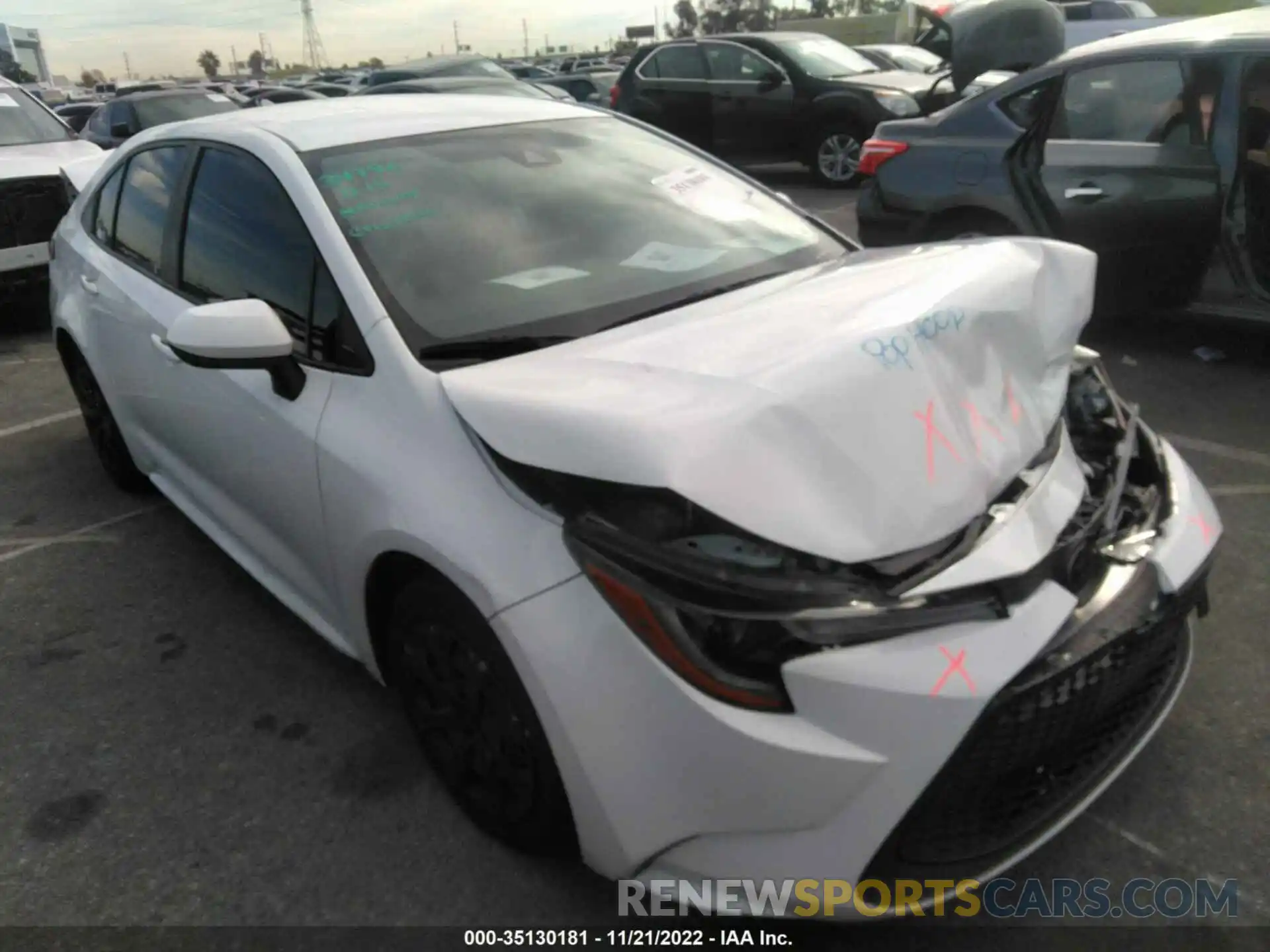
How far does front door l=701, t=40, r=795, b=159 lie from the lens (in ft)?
38.5

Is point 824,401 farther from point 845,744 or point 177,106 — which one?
point 177,106

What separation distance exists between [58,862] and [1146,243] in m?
4.81

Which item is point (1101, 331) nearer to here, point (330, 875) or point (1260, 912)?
point (1260, 912)

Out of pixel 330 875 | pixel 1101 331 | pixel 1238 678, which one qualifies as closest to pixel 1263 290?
pixel 1101 331

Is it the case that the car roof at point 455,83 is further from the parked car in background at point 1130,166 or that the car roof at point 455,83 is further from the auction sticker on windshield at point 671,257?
the auction sticker on windshield at point 671,257

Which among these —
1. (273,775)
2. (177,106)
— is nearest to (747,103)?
(177,106)

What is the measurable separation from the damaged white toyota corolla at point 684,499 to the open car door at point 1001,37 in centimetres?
457

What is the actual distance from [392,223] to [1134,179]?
3727mm

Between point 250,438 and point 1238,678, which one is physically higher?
point 250,438

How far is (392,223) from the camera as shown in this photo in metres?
Answer: 2.73

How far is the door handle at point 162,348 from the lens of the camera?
333 cm

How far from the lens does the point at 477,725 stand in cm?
228

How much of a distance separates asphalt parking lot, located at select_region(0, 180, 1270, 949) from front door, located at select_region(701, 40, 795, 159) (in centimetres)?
845

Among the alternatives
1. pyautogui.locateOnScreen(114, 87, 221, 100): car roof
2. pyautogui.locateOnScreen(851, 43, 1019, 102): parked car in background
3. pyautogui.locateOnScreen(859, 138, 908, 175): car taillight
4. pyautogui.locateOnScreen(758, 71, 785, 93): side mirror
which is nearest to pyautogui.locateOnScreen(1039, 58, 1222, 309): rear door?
pyautogui.locateOnScreen(859, 138, 908, 175): car taillight
